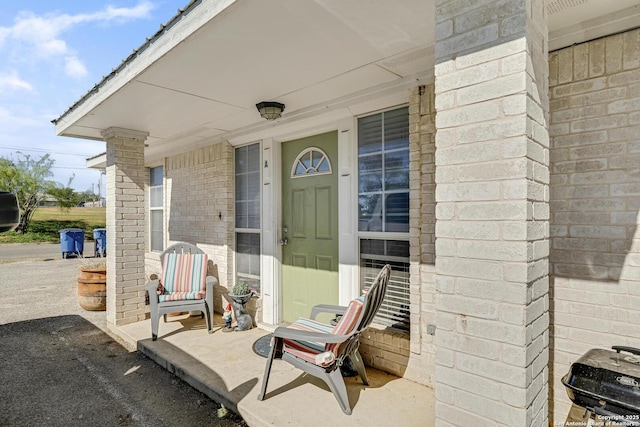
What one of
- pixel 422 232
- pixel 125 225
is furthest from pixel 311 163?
pixel 125 225

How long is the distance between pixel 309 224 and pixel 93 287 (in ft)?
12.0

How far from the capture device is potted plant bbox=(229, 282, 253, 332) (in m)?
3.92

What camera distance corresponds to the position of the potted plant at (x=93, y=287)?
5055mm

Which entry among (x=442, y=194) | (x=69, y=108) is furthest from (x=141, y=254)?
(x=442, y=194)

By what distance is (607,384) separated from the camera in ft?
4.82

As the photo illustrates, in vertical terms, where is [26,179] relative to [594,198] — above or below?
above

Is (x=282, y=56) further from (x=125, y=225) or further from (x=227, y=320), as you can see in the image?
(x=125, y=225)

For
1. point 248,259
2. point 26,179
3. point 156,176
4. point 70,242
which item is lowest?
point 70,242

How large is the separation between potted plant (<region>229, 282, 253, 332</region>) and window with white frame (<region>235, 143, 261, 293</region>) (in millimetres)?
383

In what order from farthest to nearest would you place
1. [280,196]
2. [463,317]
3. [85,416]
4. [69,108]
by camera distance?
[280,196]
[69,108]
[85,416]
[463,317]

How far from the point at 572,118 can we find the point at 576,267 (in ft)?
2.89

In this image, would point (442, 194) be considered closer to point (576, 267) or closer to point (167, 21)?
point (576, 267)

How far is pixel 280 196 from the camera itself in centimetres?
411

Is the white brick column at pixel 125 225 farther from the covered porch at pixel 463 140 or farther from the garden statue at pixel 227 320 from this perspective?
the garden statue at pixel 227 320
